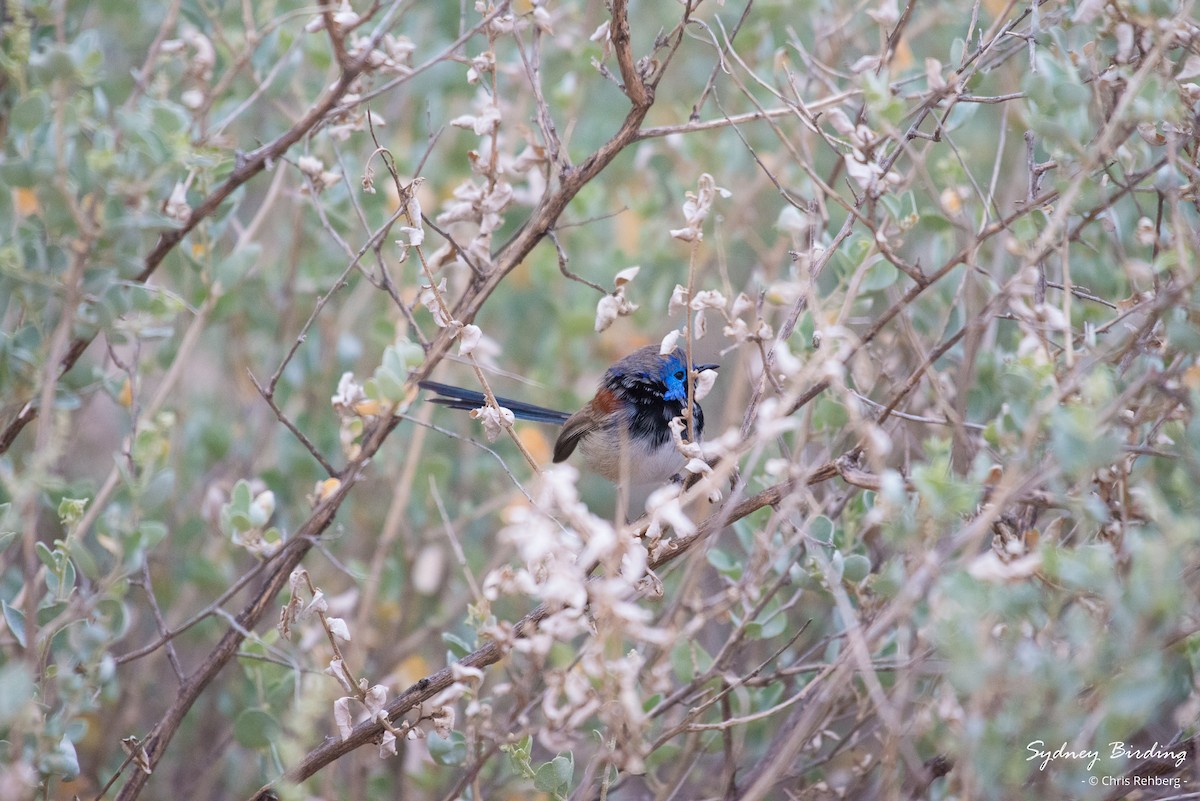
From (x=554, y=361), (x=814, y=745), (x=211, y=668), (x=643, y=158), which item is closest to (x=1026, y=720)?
(x=814, y=745)

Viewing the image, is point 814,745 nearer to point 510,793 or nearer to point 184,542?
point 510,793

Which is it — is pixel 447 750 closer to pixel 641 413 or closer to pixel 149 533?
pixel 149 533

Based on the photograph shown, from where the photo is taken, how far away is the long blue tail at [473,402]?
3.62 m

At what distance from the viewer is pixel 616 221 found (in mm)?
4980

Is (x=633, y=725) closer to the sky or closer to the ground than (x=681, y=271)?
closer to the ground

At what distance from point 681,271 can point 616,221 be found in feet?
1.41

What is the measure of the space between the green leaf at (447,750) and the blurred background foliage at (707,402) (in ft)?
0.04

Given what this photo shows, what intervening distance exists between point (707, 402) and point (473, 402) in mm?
2180

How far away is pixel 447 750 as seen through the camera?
103 inches

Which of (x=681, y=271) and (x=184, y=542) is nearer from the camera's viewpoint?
(x=184, y=542)

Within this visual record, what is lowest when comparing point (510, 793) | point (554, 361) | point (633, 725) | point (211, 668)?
point (633, 725)

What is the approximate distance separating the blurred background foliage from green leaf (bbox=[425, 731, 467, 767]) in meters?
0.01

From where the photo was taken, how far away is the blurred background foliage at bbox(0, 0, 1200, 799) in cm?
183

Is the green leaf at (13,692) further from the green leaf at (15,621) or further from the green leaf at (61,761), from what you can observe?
the green leaf at (15,621)
